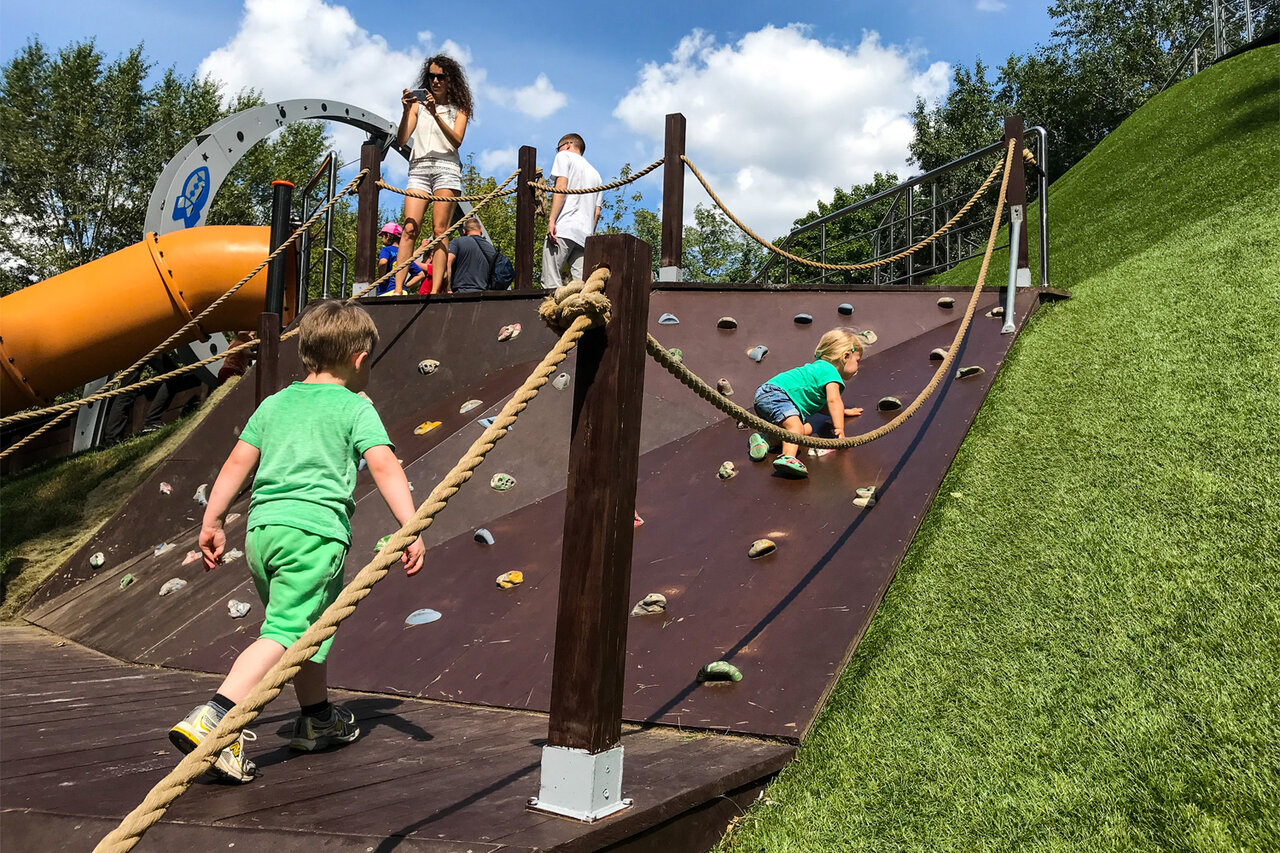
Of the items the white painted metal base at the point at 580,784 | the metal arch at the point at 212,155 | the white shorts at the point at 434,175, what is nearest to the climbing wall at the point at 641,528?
the white painted metal base at the point at 580,784

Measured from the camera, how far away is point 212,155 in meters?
13.4

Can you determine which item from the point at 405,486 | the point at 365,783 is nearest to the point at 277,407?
the point at 405,486

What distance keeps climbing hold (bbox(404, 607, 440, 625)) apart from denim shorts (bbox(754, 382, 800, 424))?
77.8 inches

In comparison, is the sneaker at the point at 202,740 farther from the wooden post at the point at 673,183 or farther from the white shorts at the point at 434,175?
the white shorts at the point at 434,175

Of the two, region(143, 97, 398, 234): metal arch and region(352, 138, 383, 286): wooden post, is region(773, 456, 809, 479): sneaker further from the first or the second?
region(143, 97, 398, 234): metal arch

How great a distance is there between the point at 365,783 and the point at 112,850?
876 millimetres

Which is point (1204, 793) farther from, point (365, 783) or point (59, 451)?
point (59, 451)

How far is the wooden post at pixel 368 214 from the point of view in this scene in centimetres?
856

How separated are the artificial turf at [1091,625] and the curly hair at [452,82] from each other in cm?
513

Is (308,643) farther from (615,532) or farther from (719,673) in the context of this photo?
→ (719,673)

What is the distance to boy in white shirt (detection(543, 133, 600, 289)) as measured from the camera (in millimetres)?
7934

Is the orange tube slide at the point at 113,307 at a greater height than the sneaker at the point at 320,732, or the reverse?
the orange tube slide at the point at 113,307

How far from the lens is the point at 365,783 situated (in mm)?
2301

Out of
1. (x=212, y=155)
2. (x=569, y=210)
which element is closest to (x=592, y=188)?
(x=569, y=210)
